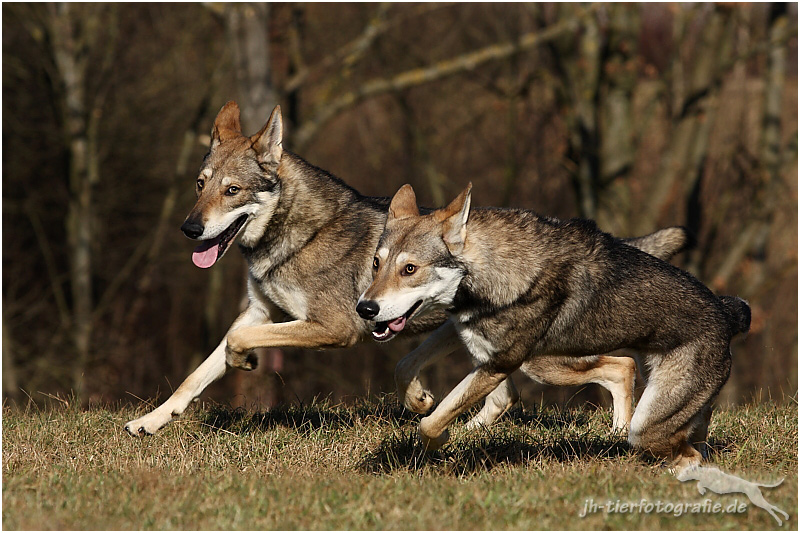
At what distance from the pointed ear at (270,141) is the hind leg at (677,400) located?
2870 mm

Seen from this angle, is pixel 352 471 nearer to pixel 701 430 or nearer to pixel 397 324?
pixel 397 324

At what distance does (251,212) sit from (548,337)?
211 cm

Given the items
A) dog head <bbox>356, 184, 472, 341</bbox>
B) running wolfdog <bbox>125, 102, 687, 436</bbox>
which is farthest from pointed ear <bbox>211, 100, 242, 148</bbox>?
dog head <bbox>356, 184, 472, 341</bbox>

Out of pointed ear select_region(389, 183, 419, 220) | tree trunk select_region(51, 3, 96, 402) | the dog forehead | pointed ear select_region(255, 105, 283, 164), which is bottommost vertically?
tree trunk select_region(51, 3, 96, 402)

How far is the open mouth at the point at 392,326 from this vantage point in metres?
5.14

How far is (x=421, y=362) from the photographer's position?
620 centimetres

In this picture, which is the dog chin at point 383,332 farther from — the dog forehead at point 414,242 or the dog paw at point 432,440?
the dog paw at point 432,440

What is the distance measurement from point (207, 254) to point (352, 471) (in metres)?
1.67

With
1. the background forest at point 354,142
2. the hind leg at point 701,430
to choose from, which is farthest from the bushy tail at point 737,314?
the background forest at point 354,142

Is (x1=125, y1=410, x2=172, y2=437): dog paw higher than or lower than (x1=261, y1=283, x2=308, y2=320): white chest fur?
lower

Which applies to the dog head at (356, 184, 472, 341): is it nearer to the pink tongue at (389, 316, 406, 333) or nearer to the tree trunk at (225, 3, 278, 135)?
the pink tongue at (389, 316, 406, 333)

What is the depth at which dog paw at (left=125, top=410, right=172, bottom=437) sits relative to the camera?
6.09 metres

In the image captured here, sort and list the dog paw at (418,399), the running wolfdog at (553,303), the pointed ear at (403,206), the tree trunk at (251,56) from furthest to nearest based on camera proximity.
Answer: the tree trunk at (251,56) → the dog paw at (418,399) → the pointed ear at (403,206) → the running wolfdog at (553,303)

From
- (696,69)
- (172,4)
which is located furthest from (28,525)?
(172,4)
